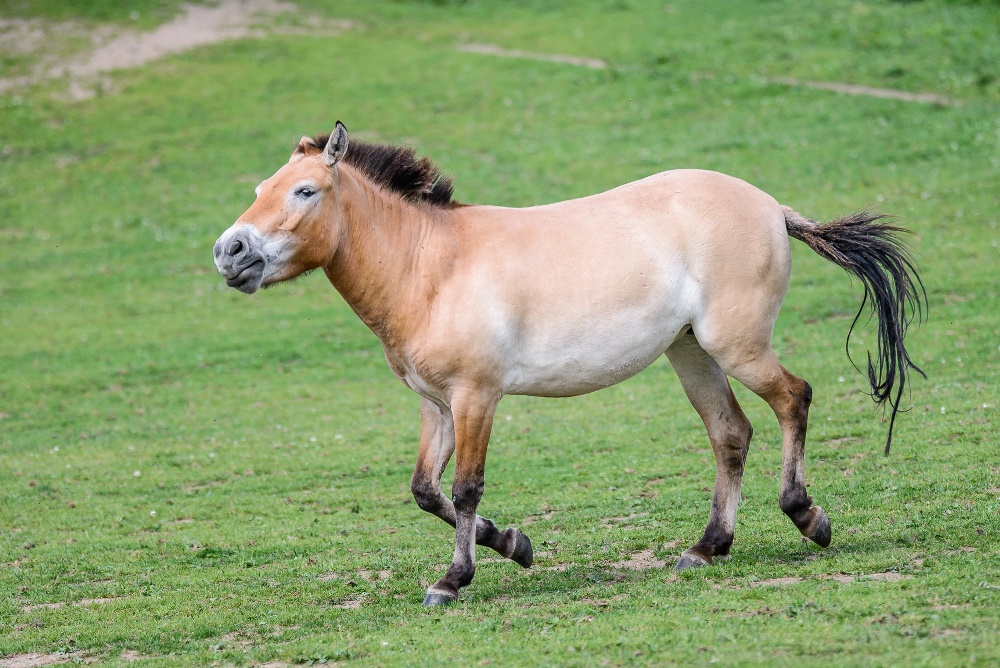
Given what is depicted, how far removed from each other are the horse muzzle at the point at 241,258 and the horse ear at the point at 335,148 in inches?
27.7

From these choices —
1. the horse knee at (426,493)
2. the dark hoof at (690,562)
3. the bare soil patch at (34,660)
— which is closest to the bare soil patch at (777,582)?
the dark hoof at (690,562)

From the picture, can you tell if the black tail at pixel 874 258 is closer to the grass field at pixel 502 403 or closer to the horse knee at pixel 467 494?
the grass field at pixel 502 403

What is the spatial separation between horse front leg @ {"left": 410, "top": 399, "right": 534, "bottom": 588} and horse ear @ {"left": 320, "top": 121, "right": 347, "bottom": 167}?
1779 mm

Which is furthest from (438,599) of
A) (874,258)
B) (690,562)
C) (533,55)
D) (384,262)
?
(533,55)

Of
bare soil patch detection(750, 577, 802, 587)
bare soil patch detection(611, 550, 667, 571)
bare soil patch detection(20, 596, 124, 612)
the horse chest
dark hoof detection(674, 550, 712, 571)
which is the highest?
the horse chest

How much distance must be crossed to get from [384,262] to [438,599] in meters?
2.25

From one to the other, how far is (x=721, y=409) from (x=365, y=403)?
715 centimetres

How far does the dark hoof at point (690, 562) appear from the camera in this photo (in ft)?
24.2

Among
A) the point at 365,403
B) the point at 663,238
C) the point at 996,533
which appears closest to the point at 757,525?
the point at 996,533

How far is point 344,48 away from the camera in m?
31.1

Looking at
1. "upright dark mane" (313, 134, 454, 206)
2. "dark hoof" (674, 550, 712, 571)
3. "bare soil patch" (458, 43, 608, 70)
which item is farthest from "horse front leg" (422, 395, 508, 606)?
"bare soil patch" (458, 43, 608, 70)

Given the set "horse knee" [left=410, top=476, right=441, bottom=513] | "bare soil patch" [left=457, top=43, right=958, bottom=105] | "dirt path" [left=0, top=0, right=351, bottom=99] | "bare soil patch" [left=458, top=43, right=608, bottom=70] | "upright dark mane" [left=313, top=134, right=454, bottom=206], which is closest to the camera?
"horse knee" [left=410, top=476, right=441, bottom=513]

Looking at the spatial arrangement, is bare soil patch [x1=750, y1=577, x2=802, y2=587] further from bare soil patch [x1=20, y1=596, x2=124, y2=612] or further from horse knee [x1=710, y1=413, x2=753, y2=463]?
bare soil patch [x1=20, y1=596, x2=124, y2=612]

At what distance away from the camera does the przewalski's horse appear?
23.2ft
